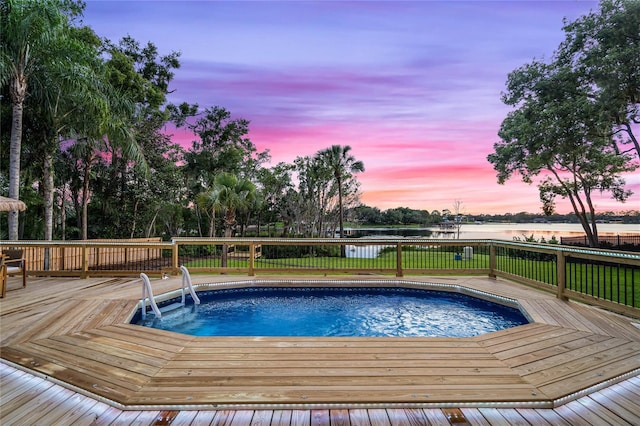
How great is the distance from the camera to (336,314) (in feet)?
19.4

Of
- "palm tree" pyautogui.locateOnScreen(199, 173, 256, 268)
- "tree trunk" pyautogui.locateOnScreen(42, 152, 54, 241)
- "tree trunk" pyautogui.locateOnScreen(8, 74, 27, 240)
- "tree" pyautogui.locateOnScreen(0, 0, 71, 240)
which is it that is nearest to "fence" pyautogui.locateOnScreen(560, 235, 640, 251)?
"palm tree" pyautogui.locateOnScreen(199, 173, 256, 268)

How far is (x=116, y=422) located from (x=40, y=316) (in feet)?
10.4

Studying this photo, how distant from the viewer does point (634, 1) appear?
9.64 metres

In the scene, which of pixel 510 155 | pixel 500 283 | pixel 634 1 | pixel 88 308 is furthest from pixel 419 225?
pixel 88 308

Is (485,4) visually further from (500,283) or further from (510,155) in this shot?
(510,155)

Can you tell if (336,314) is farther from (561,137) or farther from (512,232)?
(512,232)

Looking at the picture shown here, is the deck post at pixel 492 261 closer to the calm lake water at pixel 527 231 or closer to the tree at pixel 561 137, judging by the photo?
the calm lake water at pixel 527 231

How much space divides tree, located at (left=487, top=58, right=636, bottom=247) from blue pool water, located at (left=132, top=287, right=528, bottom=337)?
28.7 ft

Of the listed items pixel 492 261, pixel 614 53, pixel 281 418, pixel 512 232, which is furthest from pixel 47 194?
pixel 512 232

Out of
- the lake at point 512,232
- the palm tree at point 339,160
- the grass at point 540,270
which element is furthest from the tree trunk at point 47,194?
the palm tree at point 339,160

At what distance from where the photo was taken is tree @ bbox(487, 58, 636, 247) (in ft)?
39.5

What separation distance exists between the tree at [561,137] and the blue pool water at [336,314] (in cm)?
875

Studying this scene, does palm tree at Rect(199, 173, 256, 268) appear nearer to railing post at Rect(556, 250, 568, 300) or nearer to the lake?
the lake

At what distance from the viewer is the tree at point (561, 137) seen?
474 inches
